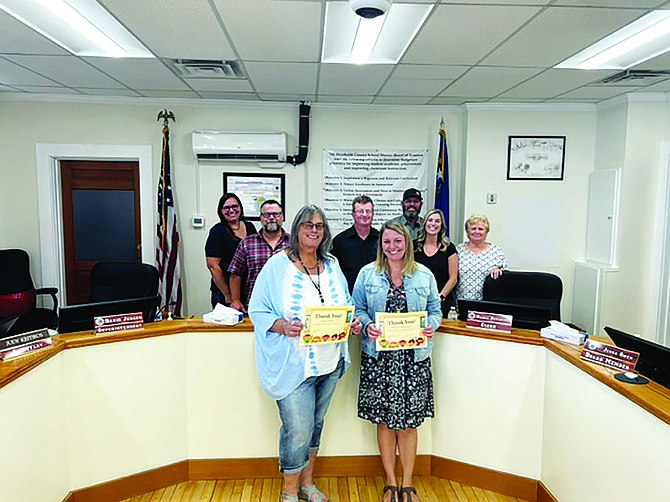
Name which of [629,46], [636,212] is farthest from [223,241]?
[636,212]

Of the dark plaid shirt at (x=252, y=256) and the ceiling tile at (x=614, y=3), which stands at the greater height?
the ceiling tile at (x=614, y=3)

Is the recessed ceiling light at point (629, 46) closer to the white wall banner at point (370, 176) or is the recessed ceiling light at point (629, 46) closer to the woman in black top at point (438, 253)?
the woman in black top at point (438, 253)

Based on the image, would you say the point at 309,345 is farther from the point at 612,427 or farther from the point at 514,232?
the point at 514,232

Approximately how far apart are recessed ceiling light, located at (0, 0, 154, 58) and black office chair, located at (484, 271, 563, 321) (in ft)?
8.88

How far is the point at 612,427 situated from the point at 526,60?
7.52 feet

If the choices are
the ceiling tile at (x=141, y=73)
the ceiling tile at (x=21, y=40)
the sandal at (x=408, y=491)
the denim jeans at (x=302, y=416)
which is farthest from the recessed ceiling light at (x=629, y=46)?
the ceiling tile at (x=21, y=40)

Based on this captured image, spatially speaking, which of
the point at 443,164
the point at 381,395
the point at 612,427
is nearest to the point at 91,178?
the point at 443,164

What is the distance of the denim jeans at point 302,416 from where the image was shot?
2.01 metres

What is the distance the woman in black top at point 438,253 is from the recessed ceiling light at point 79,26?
6.91ft

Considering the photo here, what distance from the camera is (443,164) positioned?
14.6 feet

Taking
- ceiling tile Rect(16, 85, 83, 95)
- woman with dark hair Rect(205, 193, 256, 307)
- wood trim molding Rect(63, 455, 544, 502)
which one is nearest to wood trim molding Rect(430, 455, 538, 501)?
wood trim molding Rect(63, 455, 544, 502)

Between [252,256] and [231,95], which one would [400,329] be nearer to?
[252,256]

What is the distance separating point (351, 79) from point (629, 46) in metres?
1.83

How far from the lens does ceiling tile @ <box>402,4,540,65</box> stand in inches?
87.3
